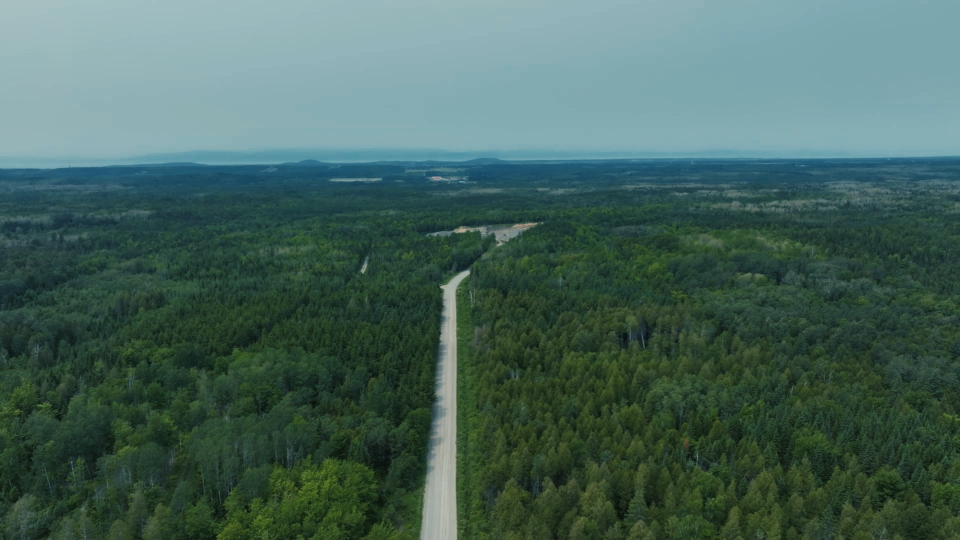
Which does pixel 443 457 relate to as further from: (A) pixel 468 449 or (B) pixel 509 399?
(B) pixel 509 399

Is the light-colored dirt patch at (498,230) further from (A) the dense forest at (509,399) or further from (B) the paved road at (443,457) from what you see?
(B) the paved road at (443,457)

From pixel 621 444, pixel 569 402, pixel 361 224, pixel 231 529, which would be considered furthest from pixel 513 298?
pixel 361 224

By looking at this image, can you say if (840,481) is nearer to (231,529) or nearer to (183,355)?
(231,529)

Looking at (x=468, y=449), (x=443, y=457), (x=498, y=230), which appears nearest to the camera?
(x=468, y=449)

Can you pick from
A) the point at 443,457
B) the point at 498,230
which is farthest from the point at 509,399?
the point at 498,230

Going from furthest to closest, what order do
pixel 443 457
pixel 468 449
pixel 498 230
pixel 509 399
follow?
pixel 498 230
pixel 509 399
pixel 443 457
pixel 468 449

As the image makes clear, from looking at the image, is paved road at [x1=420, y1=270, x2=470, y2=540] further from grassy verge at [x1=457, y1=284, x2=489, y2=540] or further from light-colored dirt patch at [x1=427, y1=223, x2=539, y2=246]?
light-colored dirt patch at [x1=427, y1=223, x2=539, y2=246]
